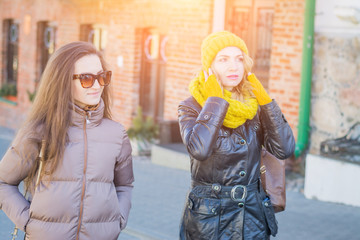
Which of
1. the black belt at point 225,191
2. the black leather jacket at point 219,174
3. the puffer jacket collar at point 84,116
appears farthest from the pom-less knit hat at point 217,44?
the puffer jacket collar at point 84,116

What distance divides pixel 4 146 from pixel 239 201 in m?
10.1

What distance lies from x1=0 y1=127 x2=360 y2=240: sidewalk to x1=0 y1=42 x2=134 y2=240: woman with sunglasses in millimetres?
3237

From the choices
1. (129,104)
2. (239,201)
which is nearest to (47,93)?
(239,201)

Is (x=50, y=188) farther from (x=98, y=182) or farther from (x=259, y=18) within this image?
(x=259, y=18)

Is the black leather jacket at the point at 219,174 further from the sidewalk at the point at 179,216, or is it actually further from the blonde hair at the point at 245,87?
the sidewalk at the point at 179,216

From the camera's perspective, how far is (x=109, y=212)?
3.43 metres

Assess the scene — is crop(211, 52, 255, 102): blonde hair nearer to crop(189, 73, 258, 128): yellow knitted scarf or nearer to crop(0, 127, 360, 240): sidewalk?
crop(189, 73, 258, 128): yellow knitted scarf

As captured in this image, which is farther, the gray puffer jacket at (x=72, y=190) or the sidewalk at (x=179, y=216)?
the sidewalk at (x=179, y=216)

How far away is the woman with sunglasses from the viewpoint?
3.33 m

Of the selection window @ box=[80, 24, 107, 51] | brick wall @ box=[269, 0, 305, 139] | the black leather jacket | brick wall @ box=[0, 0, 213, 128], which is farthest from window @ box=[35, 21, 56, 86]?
the black leather jacket

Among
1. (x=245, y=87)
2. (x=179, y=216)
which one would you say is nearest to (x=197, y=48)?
(x=179, y=216)

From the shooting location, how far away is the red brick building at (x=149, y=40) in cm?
973

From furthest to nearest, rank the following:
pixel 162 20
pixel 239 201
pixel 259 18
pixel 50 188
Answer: pixel 162 20
pixel 259 18
pixel 239 201
pixel 50 188

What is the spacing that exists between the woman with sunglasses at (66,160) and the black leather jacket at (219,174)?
0.52 meters
